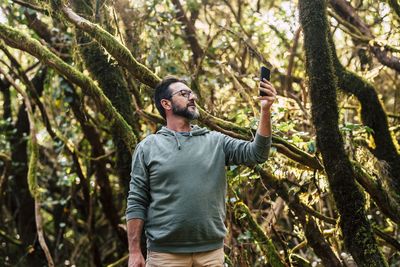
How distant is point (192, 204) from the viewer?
3.15 m

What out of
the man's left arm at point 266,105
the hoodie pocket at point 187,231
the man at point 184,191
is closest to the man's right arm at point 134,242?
the man at point 184,191

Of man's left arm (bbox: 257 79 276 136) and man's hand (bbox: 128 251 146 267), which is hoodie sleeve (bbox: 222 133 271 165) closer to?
man's left arm (bbox: 257 79 276 136)

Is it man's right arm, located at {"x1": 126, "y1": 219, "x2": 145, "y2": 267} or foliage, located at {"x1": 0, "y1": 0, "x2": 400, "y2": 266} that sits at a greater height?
foliage, located at {"x1": 0, "y1": 0, "x2": 400, "y2": 266}

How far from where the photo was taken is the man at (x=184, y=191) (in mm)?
3146

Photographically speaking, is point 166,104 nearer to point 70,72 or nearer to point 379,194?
point 70,72

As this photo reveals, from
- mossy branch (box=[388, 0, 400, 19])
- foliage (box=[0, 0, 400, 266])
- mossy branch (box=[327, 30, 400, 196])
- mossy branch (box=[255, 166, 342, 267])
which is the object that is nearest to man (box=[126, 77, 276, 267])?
foliage (box=[0, 0, 400, 266])

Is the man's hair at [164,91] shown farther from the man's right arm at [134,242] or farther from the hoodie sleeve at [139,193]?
the man's right arm at [134,242]

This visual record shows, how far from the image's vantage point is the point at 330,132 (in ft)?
11.7

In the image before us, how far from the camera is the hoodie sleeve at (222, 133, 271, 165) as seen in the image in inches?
125

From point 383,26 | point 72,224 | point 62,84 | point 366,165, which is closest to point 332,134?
point 366,165

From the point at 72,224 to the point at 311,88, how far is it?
6874 mm

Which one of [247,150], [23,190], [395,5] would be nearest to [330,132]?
[247,150]

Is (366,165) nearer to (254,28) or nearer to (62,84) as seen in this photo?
(254,28)

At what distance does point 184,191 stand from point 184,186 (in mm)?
28
